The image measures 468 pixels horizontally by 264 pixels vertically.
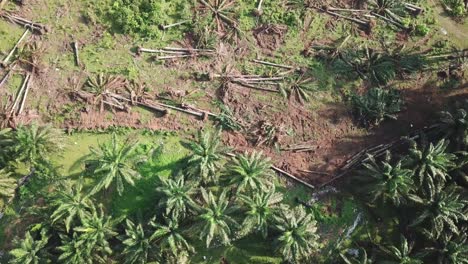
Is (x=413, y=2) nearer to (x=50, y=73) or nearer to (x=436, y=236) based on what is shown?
(x=436, y=236)

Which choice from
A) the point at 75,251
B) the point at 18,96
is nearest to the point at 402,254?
the point at 75,251

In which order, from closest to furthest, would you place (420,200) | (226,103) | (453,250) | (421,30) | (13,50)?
(453,250) → (420,200) → (13,50) → (226,103) → (421,30)

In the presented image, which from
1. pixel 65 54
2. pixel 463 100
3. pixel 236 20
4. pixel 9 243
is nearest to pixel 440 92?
pixel 463 100

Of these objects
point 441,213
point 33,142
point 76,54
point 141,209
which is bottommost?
point 441,213

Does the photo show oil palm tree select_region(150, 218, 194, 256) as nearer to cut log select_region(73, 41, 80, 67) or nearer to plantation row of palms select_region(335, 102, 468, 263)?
plantation row of palms select_region(335, 102, 468, 263)

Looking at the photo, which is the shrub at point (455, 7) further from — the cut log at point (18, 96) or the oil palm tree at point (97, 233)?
the cut log at point (18, 96)

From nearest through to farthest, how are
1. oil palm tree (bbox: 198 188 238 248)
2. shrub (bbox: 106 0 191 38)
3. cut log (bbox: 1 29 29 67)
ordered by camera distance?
oil palm tree (bbox: 198 188 238 248) → cut log (bbox: 1 29 29 67) → shrub (bbox: 106 0 191 38)

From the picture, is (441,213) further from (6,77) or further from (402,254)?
(6,77)

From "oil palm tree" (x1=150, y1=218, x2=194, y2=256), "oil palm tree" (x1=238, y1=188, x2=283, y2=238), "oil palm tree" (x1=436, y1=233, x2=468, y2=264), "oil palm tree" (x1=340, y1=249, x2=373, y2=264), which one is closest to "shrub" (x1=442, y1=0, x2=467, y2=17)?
"oil palm tree" (x1=436, y1=233, x2=468, y2=264)
